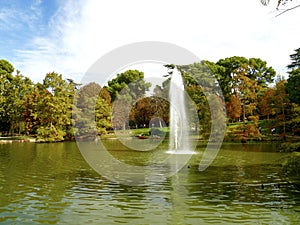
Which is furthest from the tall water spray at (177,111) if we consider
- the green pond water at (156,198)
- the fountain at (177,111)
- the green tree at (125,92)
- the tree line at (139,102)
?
the green tree at (125,92)

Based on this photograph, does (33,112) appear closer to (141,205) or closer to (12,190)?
(12,190)

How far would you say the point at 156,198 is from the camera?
28.1 feet

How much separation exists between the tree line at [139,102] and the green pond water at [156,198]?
13450 mm

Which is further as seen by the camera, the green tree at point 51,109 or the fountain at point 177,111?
the green tree at point 51,109

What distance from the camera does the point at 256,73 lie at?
48.4m

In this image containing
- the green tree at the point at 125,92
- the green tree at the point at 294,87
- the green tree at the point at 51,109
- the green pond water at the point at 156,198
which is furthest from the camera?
the green tree at the point at 125,92

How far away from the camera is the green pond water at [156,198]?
22.4ft

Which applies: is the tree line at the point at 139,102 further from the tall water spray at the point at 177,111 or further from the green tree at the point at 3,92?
the tall water spray at the point at 177,111

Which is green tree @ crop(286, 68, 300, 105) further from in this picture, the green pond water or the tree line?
the green pond water

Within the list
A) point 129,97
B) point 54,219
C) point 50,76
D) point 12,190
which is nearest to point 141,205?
point 54,219

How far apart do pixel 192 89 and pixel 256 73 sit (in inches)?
758

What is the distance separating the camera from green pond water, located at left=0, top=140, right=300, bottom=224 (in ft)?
22.4

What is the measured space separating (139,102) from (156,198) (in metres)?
39.9

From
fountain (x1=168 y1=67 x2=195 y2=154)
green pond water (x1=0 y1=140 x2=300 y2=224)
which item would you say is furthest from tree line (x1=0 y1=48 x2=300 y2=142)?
green pond water (x1=0 y1=140 x2=300 y2=224)
